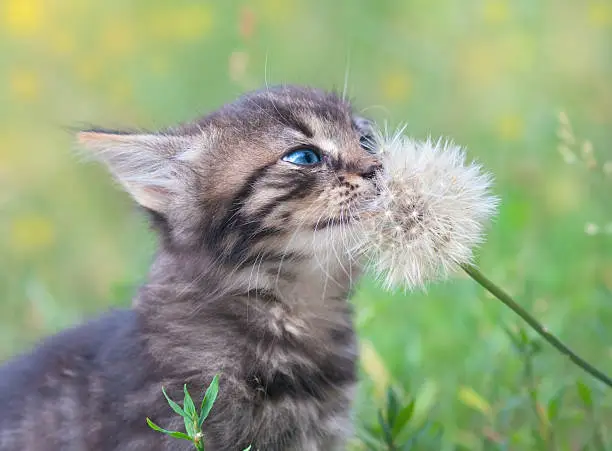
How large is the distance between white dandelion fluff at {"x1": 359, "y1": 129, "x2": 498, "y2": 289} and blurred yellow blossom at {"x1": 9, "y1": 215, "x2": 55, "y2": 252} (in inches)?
136

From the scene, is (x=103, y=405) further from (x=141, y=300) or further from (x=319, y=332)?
(x=319, y=332)

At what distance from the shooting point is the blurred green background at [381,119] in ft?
13.3

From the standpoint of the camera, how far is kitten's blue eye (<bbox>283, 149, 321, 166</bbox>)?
112 inches

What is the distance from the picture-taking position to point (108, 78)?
6281 millimetres

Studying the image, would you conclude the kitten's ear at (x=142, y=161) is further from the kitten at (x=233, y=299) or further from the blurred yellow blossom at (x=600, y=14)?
the blurred yellow blossom at (x=600, y=14)

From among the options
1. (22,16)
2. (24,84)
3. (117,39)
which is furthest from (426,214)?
(22,16)

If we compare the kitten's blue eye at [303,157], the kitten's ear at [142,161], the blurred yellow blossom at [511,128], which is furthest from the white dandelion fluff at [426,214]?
the blurred yellow blossom at [511,128]

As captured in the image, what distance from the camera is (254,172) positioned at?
290 cm

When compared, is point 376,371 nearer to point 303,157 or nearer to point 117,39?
point 303,157

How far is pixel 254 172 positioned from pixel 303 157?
161 mm

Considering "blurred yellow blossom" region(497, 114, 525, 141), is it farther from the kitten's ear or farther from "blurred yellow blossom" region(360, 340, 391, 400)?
the kitten's ear

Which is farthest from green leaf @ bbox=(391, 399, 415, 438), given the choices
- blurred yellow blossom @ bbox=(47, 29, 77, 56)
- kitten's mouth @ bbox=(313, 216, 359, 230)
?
blurred yellow blossom @ bbox=(47, 29, 77, 56)

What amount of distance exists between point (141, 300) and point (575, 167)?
308cm

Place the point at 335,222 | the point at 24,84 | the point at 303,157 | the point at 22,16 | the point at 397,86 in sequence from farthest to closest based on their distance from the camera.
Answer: the point at 22,16 < the point at 24,84 < the point at 397,86 < the point at 303,157 < the point at 335,222
